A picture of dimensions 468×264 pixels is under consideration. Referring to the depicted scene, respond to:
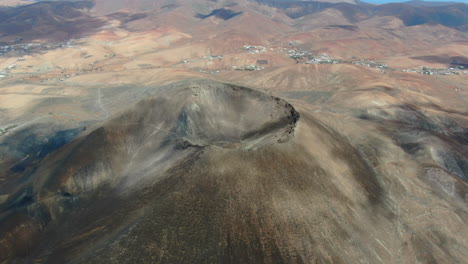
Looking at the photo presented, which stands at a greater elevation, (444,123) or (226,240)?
(226,240)

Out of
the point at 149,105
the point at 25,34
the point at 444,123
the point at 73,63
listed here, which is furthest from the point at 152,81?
the point at 25,34

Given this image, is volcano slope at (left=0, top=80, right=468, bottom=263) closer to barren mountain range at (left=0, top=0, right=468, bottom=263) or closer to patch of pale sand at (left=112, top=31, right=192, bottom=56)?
barren mountain range at (left=0, top=0, right=468, bottom=263)

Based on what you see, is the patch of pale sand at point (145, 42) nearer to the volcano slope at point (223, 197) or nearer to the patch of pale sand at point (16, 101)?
the patch of pale sand at point (16, 101)

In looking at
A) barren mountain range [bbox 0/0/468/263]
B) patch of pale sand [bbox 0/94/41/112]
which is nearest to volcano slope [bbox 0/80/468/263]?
barren mountain range [bbox 0/0/468/263]

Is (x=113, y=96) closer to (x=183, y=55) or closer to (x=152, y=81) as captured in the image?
(x=152, y=81)

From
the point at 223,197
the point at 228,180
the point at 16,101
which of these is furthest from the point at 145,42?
the point at 223,197

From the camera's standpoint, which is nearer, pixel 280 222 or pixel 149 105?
pixel 280 222

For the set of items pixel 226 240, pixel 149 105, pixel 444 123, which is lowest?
pixel 444 123

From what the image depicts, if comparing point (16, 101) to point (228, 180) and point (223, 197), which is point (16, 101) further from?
point (223, 197)

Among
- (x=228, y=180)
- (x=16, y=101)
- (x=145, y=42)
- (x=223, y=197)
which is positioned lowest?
(x=16, y=101)
